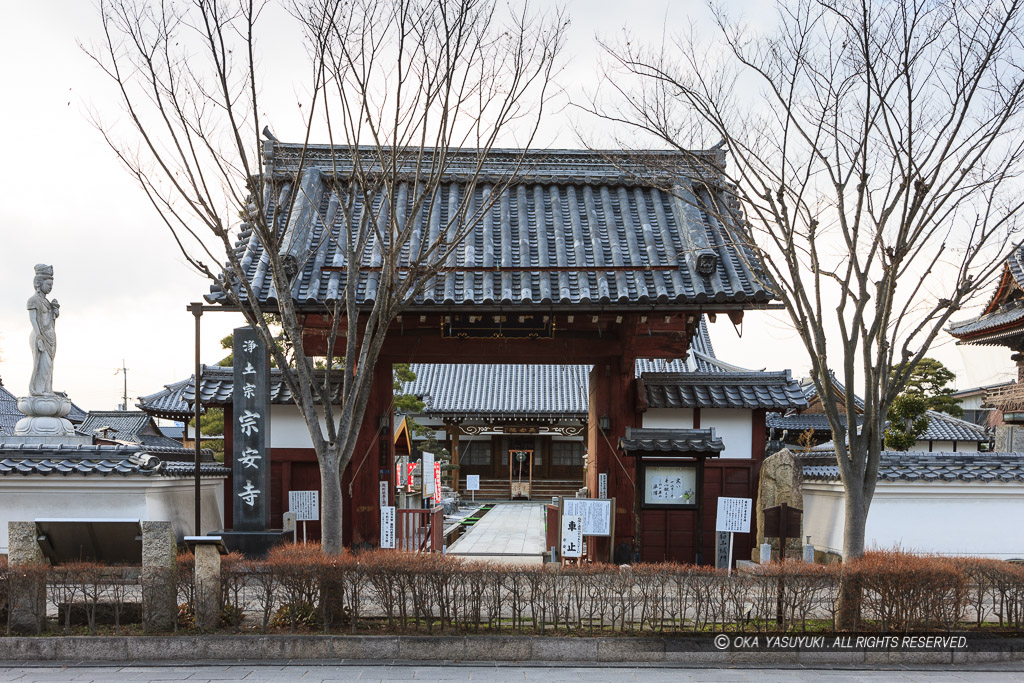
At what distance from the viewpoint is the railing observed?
13164 millimetres

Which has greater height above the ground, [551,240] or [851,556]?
[551,240]

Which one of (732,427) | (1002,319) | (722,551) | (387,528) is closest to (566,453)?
(1002,319)

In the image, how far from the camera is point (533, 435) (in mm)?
40531

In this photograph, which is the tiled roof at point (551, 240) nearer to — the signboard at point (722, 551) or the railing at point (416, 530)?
the railing at point (416, 530)

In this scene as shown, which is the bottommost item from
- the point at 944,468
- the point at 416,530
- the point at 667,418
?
the point at 416,530

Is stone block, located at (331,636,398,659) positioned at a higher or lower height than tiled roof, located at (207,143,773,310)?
lower

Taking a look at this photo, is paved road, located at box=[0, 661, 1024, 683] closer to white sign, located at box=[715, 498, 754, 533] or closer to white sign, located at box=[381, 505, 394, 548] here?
white sign, located at box=[715, 498, 754, 533]

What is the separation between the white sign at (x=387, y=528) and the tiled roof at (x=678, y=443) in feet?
12.1

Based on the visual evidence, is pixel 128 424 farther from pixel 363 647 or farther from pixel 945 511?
pixel 945 511

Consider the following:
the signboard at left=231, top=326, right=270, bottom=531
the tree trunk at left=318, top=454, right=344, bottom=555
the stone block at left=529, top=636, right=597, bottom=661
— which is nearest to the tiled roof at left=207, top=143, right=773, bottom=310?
the signboard at left=231, top=326, right=270, bottom=531

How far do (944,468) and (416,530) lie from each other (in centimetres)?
807

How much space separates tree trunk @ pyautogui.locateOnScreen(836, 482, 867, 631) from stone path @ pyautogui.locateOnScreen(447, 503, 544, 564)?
20.3 ft

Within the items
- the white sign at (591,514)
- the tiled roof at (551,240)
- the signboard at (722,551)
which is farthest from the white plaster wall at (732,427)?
the white sign at (591,514)

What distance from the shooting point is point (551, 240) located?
557 inches
